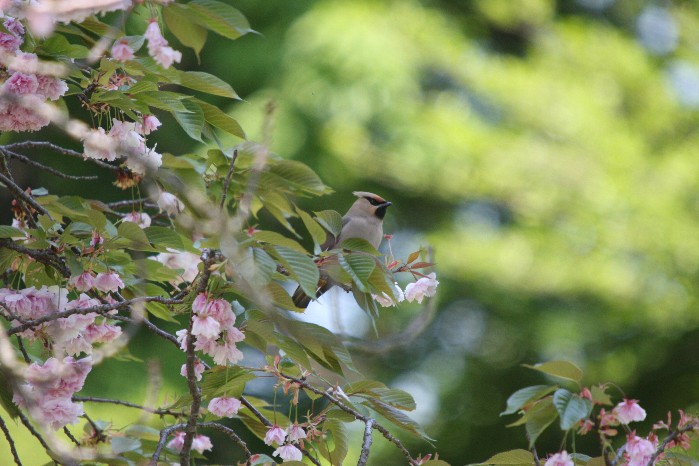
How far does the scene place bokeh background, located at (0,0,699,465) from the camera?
588 cm

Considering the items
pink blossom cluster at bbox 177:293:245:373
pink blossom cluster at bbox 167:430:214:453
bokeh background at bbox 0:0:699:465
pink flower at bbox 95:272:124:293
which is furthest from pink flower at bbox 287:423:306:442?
bokeh background at bbox 0:0:699:465

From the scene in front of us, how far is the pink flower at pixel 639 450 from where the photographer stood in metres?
2.13

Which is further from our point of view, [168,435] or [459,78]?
[459,78]

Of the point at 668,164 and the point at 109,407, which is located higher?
the point at 668,164

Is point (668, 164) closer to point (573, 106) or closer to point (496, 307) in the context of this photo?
point (573, 106)

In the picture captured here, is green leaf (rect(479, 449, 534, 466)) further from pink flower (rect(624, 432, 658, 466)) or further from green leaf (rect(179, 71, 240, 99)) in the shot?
green leaf (rect(179, 71, 240, 99))

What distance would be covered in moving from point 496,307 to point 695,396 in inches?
50.5

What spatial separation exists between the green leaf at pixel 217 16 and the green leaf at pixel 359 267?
504mm

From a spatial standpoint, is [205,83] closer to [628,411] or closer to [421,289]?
[421,289]

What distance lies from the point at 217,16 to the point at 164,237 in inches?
18.6

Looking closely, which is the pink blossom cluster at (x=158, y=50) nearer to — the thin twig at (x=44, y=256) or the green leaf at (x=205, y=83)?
the green leaf at (x=205, y=83)

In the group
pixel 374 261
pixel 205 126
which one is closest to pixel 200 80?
pixel 205 126

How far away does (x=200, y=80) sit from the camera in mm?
2205

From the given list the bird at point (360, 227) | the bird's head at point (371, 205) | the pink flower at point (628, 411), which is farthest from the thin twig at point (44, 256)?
the bird's head at point (371, 205)
